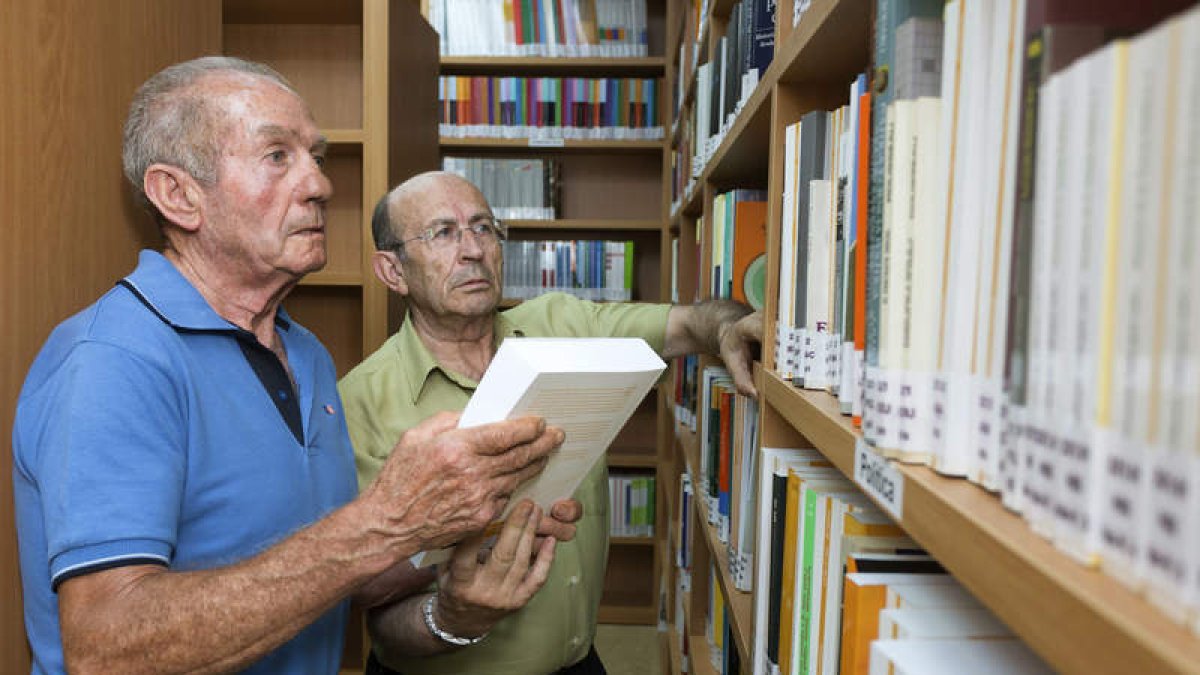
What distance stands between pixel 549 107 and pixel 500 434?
3079mm

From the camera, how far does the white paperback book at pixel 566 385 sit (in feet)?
2.57

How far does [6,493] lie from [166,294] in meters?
0.32

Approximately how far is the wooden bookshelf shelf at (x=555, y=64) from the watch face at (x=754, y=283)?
246cm

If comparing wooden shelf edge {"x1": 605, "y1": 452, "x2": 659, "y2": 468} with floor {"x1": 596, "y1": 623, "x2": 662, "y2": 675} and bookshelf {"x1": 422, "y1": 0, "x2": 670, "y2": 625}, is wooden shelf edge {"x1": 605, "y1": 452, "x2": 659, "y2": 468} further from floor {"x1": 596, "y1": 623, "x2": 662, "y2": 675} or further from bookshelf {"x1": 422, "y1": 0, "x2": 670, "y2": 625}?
floor {"x1": 596, "y1": 623, "x2": 662, "y2": 675}

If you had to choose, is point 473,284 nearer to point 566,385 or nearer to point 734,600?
point 734,600

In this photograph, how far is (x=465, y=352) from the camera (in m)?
1.83

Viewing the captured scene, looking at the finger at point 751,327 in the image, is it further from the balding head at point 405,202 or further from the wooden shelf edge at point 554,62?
the wooden shelf edge at point 554,62

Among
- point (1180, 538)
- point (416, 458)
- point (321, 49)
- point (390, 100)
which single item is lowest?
point (416, 458)

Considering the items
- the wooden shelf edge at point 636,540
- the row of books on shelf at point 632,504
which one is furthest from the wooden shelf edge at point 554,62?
the wooden shelf edge at point 636,540

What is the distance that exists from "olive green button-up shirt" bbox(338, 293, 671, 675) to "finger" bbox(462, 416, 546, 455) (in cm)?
80

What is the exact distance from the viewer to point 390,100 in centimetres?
209

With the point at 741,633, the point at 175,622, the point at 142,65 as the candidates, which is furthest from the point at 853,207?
the point at 142,65

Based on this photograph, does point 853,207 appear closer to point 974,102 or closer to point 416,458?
point 974,102

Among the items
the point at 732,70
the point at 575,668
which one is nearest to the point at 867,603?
the point at 732,70
